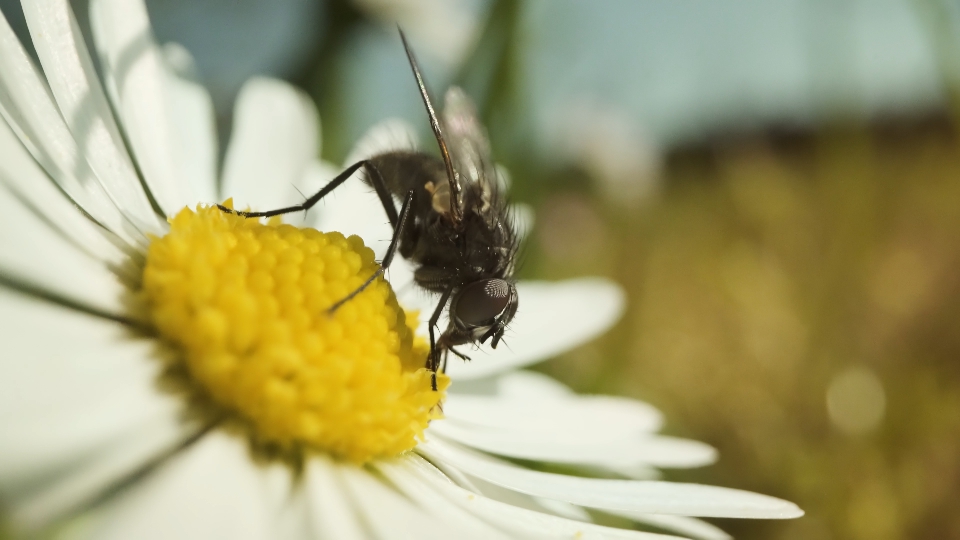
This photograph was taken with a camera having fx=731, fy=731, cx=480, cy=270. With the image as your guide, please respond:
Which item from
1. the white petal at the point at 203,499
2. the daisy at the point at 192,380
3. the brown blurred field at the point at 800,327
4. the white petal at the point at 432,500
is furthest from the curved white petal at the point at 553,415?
the brown blurred field at the point at 800,327

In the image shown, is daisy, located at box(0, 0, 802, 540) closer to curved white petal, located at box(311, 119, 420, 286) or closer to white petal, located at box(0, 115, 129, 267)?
white petal, located at box(0, 115, 129, 267)

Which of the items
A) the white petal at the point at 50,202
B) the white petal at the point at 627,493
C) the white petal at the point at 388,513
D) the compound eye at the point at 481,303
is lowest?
the white petal at the point at 388,513

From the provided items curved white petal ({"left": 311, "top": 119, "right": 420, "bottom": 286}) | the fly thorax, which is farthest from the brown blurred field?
the fly thorax

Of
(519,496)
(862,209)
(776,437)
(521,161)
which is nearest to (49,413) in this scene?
(519,496)

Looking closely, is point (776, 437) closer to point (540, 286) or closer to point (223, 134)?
point (540, 286)

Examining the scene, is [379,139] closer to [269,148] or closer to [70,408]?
[269,148]

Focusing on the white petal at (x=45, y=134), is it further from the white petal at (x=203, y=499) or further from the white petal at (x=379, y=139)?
the white petal at (x=379, y=139)
